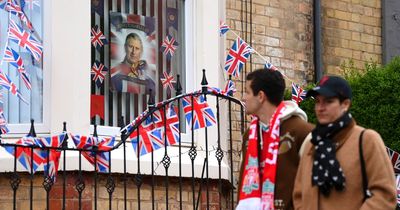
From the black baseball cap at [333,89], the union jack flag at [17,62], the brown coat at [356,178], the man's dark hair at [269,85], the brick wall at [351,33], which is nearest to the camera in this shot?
the brown coat at [356,178]

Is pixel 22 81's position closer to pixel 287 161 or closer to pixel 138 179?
pixel 138 179

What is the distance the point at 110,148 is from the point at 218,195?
1720 millimetres

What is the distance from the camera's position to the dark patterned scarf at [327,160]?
5453 millimetres

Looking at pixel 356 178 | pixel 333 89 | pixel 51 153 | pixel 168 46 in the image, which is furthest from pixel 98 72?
pixel 356 178

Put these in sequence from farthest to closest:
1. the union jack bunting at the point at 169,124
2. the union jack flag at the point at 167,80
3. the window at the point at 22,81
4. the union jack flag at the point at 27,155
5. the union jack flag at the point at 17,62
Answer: the union jack flag at the point at 167,80 → the window at the point at 22,81 → the union jack flag at the point at 17,62 → the union jack bunting at the point at 169,124 → the union jack flag at the point at 27,155

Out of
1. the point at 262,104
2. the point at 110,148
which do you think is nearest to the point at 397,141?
the point at 110,148

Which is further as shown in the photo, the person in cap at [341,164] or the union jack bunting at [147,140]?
the union jack bunting at [147,140]

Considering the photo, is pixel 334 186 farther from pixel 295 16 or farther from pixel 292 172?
pixel 295 16

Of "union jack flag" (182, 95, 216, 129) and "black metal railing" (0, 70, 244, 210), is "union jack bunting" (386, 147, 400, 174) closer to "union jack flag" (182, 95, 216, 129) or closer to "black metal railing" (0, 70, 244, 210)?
"black metal railing" (0, 70, 244, 210)

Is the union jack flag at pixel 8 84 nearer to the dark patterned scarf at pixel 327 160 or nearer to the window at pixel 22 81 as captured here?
the window at pixel 22 81

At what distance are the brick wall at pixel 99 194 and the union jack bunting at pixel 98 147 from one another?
458 mm

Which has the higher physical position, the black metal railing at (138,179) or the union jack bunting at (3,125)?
the union jack bunting at (3,125)

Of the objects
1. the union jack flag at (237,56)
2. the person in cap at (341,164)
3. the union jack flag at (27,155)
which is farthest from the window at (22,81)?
the person in cap at (341,164)

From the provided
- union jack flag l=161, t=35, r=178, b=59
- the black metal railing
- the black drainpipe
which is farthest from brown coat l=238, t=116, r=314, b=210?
the black drainpipe
